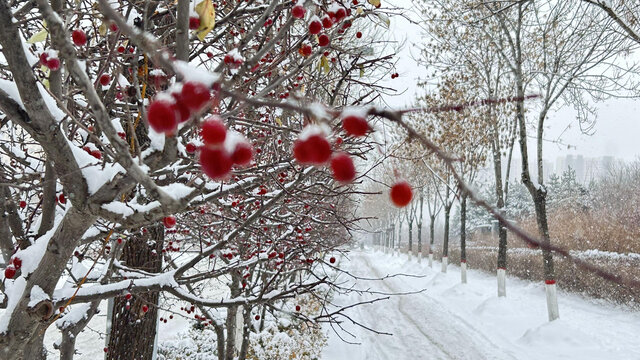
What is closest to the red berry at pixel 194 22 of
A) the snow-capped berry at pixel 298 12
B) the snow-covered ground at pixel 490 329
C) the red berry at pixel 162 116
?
the snow-capped berry at pixel 298 12

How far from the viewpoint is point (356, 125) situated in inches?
22.2

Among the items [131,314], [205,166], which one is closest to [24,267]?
[205,166]

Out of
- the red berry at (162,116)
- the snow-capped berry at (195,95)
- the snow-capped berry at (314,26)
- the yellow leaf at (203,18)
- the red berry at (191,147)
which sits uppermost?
the snow-capped berry at (314,26)

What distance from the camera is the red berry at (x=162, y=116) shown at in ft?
2.05

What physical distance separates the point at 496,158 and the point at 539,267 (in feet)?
15.7

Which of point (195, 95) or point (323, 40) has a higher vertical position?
point (323, 40)

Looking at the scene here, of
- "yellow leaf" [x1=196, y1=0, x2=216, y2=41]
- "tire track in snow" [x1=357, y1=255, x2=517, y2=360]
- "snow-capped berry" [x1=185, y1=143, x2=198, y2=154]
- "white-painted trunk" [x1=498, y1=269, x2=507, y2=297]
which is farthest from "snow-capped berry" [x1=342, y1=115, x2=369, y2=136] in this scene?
"white-painted trunk" [x1=498, y1=269, x2=507, y2=297]

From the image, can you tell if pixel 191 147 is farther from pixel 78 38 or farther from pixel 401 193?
pixel 401 193

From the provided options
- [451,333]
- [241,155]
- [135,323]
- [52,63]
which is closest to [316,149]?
[241,155]

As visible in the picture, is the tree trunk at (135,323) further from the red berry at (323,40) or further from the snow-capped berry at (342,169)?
the snow-capped berry at (342,169)

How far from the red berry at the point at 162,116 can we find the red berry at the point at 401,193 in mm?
429

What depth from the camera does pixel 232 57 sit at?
1.61 metres

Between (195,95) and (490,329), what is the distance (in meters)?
11.0

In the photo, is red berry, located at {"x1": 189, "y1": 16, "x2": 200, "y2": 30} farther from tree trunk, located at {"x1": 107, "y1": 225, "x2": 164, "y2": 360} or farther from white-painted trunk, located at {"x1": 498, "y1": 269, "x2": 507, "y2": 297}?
white-painted trunk, located at {"x1": 498, "y1": 269, "x2": 507, "y2": 297}
